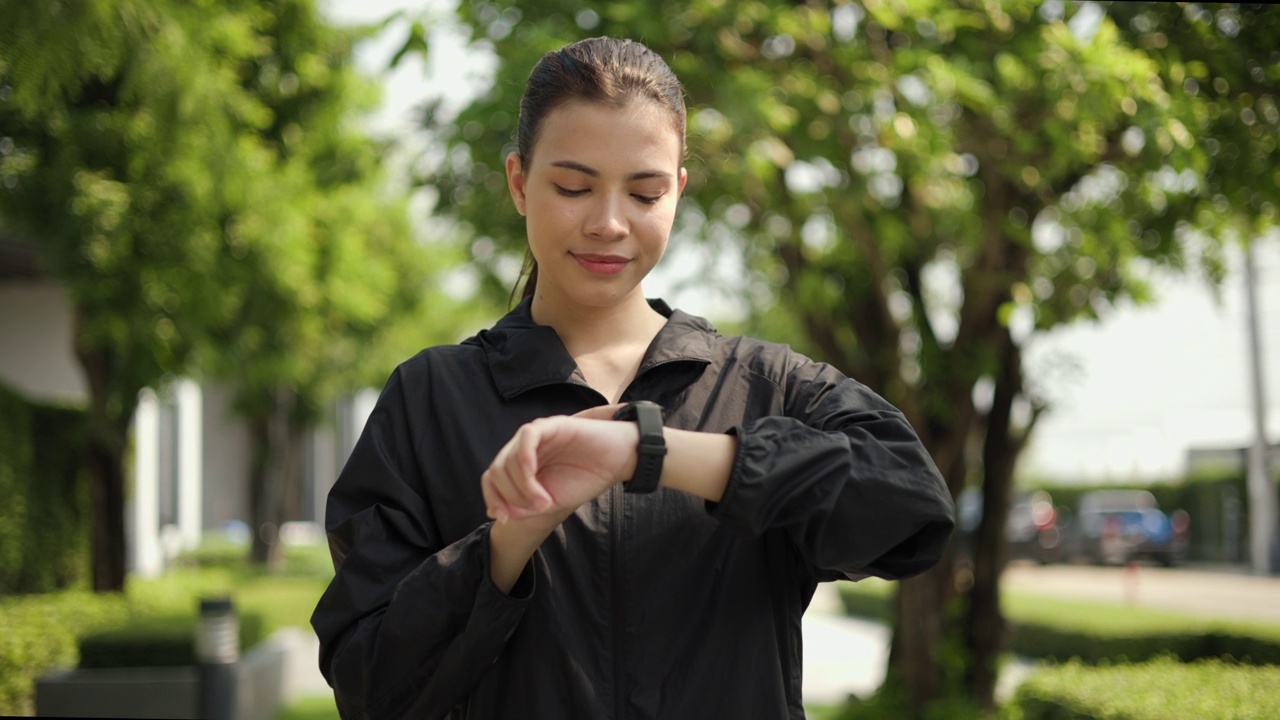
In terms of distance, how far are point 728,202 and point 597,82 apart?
6111 mm

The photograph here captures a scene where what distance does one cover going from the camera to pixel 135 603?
10602 mm

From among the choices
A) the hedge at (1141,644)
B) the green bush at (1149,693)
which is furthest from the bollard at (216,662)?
the hedge at (1141,644)

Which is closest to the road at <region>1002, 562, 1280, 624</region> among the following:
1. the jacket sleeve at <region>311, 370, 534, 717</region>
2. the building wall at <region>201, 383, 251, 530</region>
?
the jacket sleeve at <region>311, 370, 534, 717</region>

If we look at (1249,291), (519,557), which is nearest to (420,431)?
(519,557)

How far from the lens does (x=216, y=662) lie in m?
7.56

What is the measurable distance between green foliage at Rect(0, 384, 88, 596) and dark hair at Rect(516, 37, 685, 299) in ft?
31.6

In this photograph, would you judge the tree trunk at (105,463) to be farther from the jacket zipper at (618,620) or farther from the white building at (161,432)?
the jacket zipper at (618,620)

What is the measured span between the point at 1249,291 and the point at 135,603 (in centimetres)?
1778

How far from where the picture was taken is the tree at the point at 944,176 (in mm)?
5047

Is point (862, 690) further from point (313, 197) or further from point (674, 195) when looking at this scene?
point (674, 195)

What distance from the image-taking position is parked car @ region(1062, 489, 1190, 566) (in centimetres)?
2712

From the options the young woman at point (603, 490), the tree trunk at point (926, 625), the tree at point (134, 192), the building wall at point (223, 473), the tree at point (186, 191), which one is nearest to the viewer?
the young woman at point (603, 490)

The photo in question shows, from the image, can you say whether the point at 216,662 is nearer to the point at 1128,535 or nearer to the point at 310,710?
the point at 310,710

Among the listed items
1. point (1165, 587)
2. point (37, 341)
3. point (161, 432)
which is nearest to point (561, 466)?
point (37, 341)
